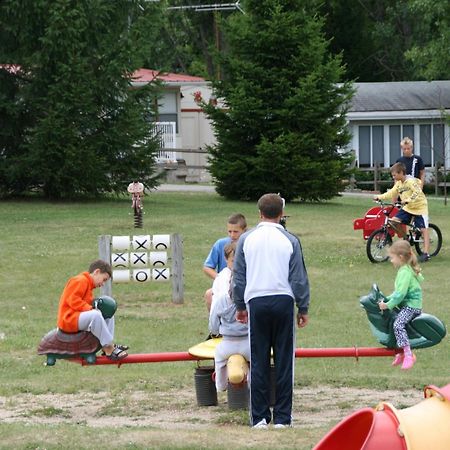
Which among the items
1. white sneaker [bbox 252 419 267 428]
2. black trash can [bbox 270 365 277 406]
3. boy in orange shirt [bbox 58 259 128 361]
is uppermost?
boy in orange shirt [bbox 58 259 128 361]

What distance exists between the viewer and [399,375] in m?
12.1

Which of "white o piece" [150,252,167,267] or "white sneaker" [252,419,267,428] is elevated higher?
"white o piece" [150,252,167,267]

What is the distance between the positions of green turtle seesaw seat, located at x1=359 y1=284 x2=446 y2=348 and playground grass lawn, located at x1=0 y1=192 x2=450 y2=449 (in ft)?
2.43

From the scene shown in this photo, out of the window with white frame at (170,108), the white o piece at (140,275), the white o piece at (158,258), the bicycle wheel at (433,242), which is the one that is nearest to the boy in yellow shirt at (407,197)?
the bicycle wheel at (433,242)

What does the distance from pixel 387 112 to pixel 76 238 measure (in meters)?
29.3

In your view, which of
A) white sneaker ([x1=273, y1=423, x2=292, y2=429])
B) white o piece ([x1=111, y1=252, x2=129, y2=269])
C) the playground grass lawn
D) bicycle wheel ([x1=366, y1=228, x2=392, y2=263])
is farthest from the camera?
bicycle wheel ([x1=366, y1=228, x2=392, y2=263])

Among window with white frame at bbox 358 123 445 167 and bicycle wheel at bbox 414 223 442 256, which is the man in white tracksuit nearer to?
bicycle wheel at bbox 414 223 442 256

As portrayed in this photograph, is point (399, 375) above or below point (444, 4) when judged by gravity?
below

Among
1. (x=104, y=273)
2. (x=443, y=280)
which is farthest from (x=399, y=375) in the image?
(x=443, y=280)

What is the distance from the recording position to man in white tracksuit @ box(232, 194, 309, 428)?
9.22 metres

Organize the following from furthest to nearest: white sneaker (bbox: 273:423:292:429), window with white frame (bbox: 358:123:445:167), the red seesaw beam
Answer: window with white frame (bbox: 358:123:445:167) → the red seesaw beam → white sneaker (bbox: 273:423:292:429)

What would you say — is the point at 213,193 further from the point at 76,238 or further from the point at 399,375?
the point at 399,375

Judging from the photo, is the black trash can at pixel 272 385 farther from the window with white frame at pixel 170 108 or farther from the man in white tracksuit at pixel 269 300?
the window with white frame at pixel 170 108

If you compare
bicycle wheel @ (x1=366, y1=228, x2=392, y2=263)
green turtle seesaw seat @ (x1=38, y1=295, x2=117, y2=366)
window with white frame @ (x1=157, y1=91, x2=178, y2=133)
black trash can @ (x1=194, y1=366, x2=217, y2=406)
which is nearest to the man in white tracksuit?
black trash can @ (x1=194, y1=366, x2=217, y2=406)
